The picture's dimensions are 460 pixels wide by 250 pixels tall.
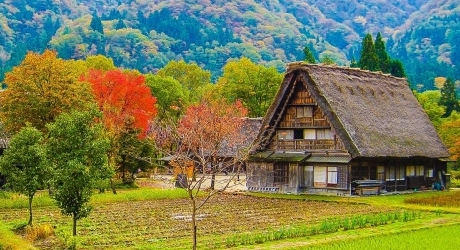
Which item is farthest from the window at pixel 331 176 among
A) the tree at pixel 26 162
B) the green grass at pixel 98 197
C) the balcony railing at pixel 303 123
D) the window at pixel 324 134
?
the tree at pixel 26 162

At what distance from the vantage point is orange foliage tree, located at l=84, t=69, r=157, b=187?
44.2 metres

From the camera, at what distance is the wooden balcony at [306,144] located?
43469 mm

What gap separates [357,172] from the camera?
4228 centimetres

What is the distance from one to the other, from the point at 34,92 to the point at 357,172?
2251cm

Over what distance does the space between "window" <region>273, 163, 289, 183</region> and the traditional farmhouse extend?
7 centimetres

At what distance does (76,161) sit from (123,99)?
87.2ft

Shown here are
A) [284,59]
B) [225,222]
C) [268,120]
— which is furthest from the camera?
[284,59]

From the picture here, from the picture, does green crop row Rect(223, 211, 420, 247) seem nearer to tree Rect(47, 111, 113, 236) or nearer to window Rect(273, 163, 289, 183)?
tree Rect(47, 111, 113, 236)

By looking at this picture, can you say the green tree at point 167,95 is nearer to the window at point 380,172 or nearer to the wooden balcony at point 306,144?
the wooden balcony at point 306,144

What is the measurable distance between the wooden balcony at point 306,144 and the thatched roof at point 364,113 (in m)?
1.24

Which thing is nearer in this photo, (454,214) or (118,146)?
(454,214)

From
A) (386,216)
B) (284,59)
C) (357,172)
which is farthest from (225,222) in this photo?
(284,59)

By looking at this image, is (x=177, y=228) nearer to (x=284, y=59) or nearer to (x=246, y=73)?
(x=246, y=73)

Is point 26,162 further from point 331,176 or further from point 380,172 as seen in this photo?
point 380,172
